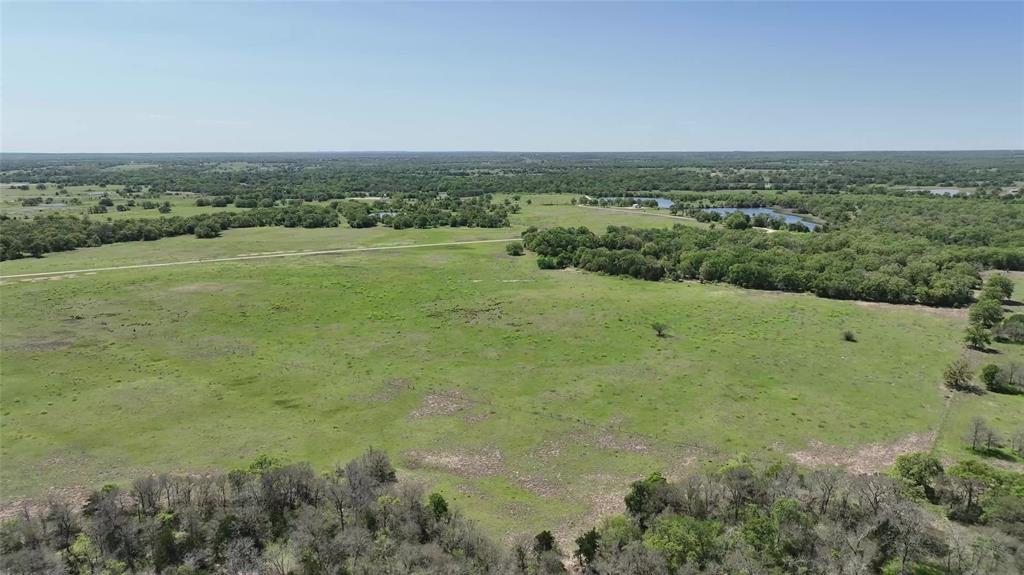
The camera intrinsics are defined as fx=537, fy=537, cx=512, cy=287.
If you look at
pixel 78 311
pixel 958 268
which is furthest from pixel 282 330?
pixel 958 268

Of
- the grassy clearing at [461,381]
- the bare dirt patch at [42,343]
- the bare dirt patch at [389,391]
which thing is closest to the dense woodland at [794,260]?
the grassy clearing at [461,381]

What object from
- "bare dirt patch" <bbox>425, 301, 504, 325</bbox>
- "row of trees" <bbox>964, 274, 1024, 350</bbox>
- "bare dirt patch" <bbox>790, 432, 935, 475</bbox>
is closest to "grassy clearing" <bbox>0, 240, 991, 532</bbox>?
"bare dirt patch" <bbox>425, 301, 504, 325</bbox>

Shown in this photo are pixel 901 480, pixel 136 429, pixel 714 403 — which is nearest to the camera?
pixel 901 480

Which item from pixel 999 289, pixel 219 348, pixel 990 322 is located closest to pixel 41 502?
pixel 219 348

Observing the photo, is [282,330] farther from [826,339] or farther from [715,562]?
[826,339]

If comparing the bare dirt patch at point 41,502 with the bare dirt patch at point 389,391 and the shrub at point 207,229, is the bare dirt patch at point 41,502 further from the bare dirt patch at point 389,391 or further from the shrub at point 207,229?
the shrub at point 207,229

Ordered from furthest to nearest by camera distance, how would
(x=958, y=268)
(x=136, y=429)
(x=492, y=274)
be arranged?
1. (x=492, y=274)
2. (x=958, y=268)
3. (x=136, y=429)
